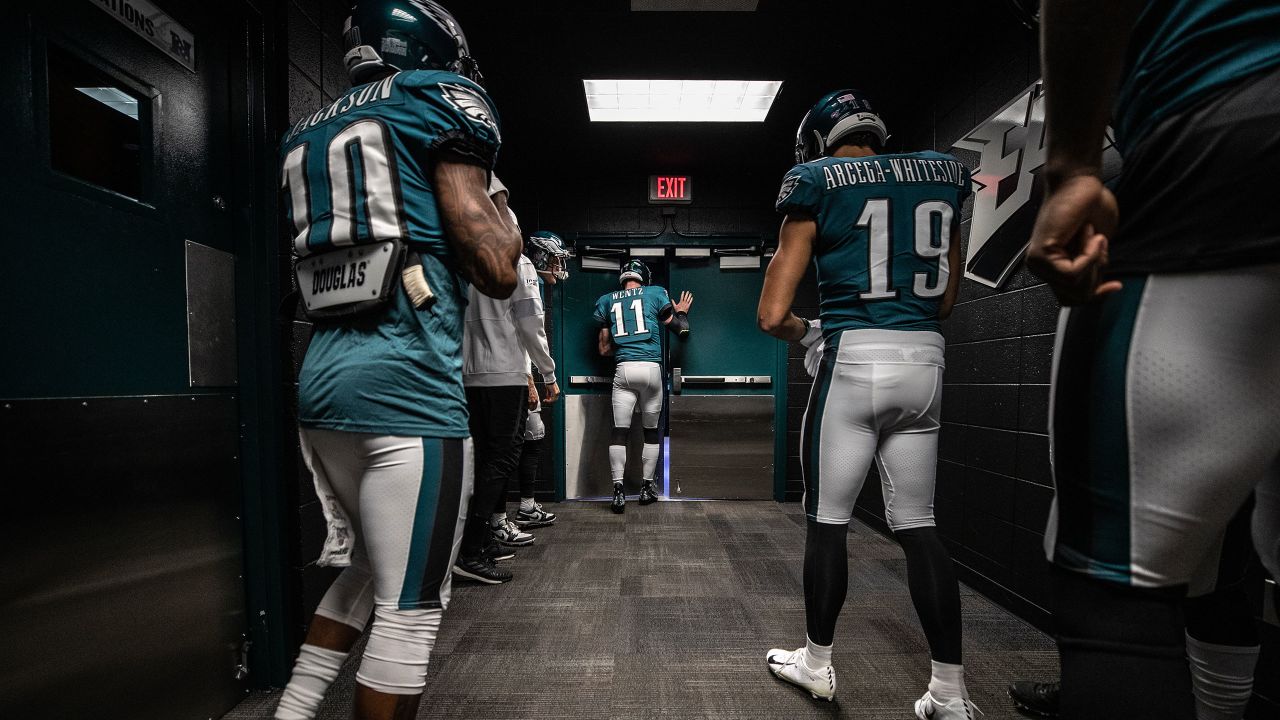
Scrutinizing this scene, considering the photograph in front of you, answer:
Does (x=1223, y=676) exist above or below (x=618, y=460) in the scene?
above

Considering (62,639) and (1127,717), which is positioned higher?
(1127,717)

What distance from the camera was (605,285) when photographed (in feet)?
14.0

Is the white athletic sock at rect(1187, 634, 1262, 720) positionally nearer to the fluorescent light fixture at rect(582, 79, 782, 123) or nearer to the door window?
the door window

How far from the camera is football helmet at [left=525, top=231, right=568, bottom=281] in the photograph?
3.30 meters

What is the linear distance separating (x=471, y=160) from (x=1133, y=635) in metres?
1.10

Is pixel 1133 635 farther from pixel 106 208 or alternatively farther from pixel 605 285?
pixel 605 285

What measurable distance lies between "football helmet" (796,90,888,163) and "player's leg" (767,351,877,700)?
2.20 ft

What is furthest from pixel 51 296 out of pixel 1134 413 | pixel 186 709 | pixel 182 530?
pixel 1134 413

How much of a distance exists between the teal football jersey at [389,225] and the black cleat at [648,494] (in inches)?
127

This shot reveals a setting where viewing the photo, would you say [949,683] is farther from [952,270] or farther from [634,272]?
[634,272]

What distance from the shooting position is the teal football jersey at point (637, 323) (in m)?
3.86

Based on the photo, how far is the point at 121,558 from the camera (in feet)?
3.64

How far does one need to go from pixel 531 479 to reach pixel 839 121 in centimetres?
286

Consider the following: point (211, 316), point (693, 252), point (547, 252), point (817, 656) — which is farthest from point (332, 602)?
point (693, 252)
